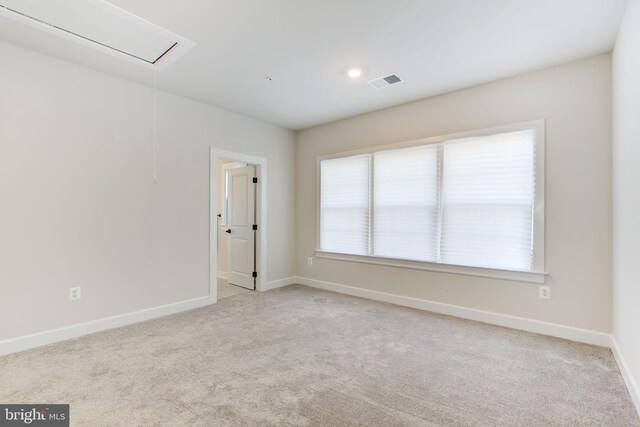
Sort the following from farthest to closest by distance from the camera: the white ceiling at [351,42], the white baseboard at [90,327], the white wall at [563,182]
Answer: the white wall at [563,182] < the white baseboard at [90,327] < the white ceiling at [351,42]

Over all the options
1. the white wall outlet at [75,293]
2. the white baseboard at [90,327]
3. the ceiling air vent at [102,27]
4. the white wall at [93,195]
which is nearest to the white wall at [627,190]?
the ceiling air vent at [102,27]

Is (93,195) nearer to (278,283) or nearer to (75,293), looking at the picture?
(75,293)

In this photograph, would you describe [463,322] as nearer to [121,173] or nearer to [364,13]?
[364,13]

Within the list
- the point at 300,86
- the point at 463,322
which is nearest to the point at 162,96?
the point at 300,86

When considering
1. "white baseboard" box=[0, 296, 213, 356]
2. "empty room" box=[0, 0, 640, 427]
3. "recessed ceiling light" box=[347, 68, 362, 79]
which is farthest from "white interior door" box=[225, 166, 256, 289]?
"recessed ceiling light" box=[347, 68, 362, 79]

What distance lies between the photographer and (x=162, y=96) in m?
3.62

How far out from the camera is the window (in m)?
3.16

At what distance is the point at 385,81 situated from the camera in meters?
3.36

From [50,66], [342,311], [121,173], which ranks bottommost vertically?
[342,311]

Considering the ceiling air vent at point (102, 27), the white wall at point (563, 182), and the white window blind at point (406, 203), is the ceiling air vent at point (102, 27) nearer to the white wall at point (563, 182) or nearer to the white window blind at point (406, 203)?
the white window blind at point (406, 203)

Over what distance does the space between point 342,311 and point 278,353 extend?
4.31 ft

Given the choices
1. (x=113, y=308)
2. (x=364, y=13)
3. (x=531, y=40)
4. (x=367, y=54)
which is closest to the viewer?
(x=364, y=13)

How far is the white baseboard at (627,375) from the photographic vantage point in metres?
1.89

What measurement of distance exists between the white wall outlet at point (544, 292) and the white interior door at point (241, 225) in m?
3.78
